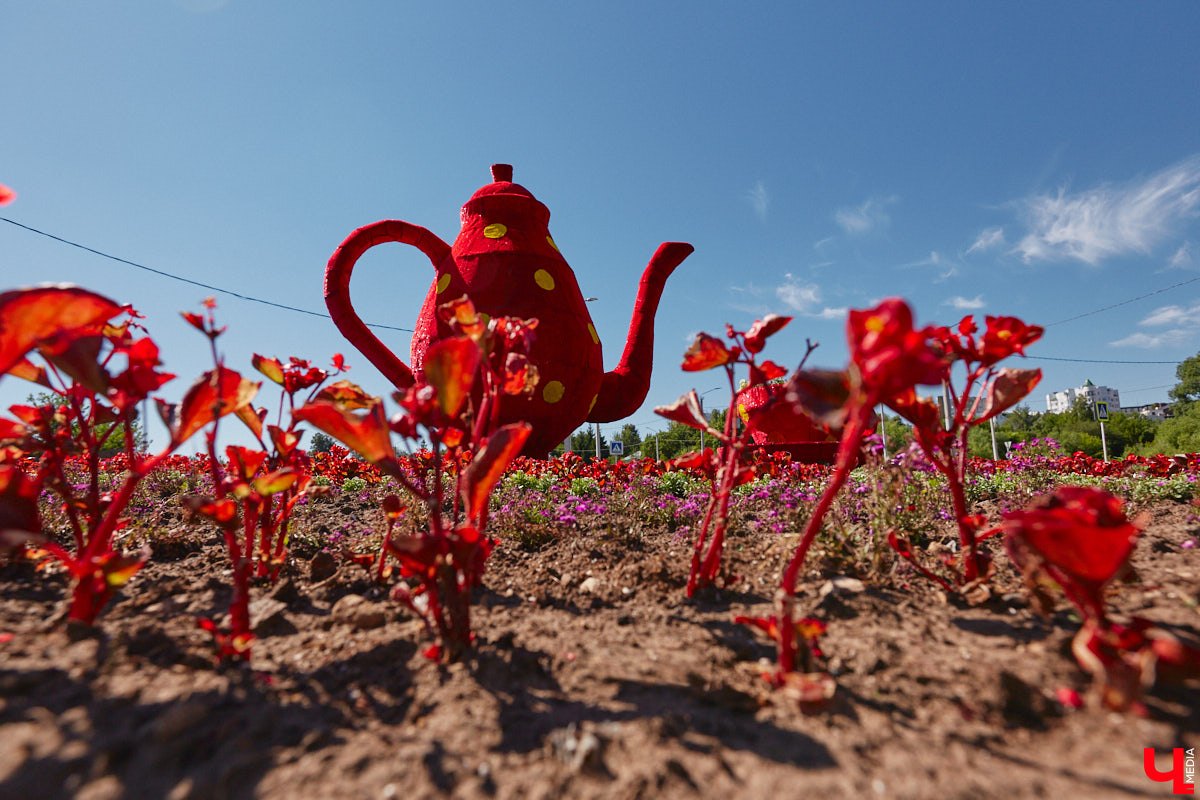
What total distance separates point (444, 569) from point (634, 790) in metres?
0.46

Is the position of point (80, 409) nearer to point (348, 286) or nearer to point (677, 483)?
point (348, 286)

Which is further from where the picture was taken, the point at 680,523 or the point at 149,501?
the point at 149,501

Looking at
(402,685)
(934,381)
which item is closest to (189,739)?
(402,685)

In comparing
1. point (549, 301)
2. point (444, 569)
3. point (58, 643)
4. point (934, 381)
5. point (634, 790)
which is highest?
point (549, 301)

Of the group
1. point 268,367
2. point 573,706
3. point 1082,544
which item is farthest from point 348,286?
point 1082,544

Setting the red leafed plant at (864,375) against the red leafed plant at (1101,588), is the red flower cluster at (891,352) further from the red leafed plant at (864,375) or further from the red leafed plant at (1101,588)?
the red leafed plant at (1101,588)

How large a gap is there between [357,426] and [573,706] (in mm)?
590

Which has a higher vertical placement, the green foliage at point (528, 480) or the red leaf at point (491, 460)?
the red leaf at point (491, 460)

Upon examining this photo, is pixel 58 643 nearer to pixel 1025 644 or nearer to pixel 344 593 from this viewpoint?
pixel 344 593

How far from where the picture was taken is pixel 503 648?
3.61ft

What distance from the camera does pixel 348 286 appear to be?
123 inches

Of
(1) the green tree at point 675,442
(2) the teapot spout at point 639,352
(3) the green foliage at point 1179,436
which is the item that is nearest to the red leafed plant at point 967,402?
(2) the teapot spout at point 639,352

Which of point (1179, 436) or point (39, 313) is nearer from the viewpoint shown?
point (39, 313)

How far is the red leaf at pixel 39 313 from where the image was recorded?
79cm
